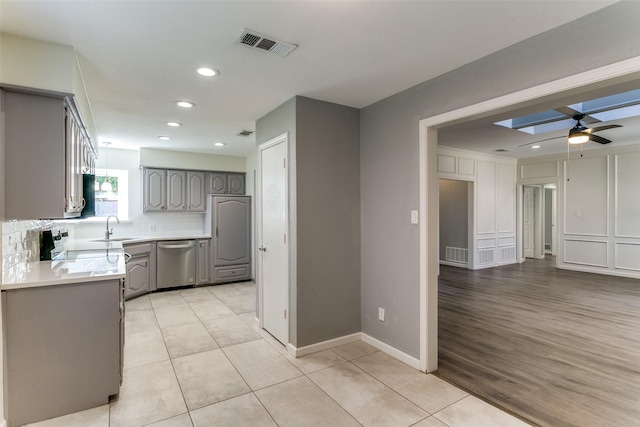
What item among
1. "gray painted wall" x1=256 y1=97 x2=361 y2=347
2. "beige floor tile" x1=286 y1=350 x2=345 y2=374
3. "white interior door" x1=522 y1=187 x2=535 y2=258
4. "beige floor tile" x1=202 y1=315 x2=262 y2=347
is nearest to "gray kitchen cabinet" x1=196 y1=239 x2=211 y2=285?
"beige floor tile" x1=202 y1=315 x2=262 y2=347

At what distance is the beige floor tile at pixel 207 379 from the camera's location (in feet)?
7.63

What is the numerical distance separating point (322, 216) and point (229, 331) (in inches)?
69.6

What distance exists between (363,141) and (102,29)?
2326mm

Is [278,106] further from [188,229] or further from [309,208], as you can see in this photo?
[188,229]

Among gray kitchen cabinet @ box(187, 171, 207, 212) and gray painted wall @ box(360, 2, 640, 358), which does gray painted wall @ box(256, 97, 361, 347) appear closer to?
gray painted wall @ box(360, 2, 640, 358)

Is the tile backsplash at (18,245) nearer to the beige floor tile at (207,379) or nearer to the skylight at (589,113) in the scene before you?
the beige floor tile at (207,379)

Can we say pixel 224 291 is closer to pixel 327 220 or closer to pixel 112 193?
pixel 112 193

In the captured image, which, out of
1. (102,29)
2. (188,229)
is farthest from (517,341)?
(188,229)

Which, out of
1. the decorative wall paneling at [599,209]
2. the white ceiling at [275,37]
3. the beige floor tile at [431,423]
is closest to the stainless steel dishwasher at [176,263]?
the white ceiling at [275,37]

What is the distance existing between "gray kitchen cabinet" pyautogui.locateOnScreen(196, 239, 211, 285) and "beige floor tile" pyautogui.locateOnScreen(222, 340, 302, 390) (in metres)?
2.87

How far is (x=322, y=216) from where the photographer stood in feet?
10.3

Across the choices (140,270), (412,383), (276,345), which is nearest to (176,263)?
(140,270)

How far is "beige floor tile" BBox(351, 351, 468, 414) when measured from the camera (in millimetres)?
2248

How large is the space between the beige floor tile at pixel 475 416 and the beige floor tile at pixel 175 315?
9.95 ft
